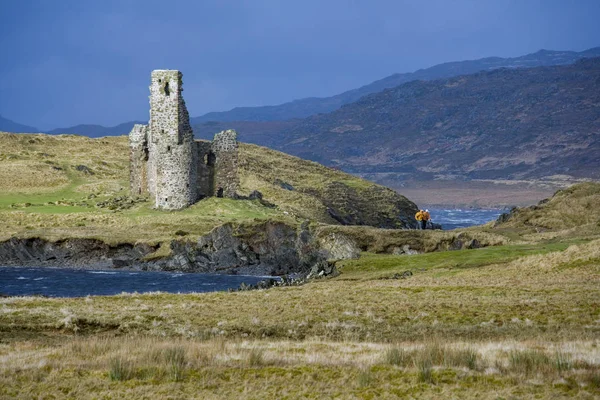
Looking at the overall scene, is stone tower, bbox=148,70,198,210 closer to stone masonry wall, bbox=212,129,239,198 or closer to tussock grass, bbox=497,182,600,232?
stone masonry wall, bbox=212,129,239,198

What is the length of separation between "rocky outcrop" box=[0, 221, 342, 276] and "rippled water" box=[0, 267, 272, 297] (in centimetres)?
247

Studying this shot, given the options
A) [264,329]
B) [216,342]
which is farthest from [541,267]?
[216,342]

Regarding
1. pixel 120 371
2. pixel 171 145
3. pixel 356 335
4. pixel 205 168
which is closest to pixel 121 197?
pixel 205 168

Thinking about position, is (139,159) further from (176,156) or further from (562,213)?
(562,213)

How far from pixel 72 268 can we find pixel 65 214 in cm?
1367

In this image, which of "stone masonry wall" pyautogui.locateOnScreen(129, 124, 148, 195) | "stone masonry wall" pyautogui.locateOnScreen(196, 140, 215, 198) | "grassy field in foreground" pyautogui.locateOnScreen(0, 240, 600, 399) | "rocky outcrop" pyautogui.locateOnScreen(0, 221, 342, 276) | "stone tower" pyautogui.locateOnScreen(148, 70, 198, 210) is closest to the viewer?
"grassy field in foreground" pyautogui.locateOnScreen(0, 240, 600, 399)

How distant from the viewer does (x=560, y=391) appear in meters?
16.4

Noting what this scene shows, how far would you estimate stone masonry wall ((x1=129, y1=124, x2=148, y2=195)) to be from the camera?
85.2 metres

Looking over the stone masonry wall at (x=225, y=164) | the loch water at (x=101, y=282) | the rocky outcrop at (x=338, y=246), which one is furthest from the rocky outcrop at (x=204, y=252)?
the stone masonry wall at (x=225, y=164)

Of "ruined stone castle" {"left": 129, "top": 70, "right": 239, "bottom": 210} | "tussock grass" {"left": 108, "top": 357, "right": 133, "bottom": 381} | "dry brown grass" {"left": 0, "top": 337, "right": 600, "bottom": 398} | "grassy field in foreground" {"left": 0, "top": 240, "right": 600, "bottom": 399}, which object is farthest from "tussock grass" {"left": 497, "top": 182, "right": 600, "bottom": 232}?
"tussock grass" {"left": 108, "top": 357, "right": 133, "bottom": 381}

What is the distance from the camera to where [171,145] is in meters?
77.5

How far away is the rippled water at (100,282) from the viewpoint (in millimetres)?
54438

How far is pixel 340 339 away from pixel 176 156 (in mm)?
53660

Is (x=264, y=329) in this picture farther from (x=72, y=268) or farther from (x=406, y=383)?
(x=72, y=268)
